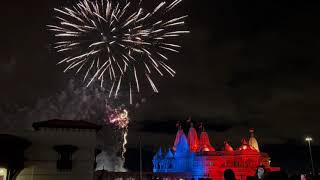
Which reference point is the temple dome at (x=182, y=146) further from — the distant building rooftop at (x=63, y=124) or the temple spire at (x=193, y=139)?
the distant building rooftop at (x=63, y=124)

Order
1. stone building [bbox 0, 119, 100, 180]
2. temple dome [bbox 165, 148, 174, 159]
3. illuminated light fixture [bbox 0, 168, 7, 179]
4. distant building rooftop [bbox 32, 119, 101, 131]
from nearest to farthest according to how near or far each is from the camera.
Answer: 1. illuminated light fixture [bbox 0, 168, 7, 179]
2. stone building [bbox 0, 119, 100, 180]
3. distant building rooftop [bbox 32, 119, 101, 131]
4. temple dome [bbox 165, 148, 174, 159]

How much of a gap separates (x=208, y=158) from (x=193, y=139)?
11068mm

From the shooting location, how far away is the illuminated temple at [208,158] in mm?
86438

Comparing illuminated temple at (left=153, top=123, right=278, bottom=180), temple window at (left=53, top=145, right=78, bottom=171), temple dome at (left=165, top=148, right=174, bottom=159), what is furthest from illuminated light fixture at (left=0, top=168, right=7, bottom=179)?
temple dome at (left=165, top=148, right=174, bottom=159)

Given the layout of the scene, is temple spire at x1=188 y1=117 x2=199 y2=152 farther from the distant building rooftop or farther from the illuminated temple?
the distant building rooftop

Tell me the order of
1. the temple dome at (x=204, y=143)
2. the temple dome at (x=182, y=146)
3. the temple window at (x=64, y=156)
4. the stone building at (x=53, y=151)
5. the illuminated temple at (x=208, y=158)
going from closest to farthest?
the stone building at (x=53, y=151) < the temple window at (x=64, y=156) < the illuminated temple at (x=208, y=158) < the temple dome at (x=204, y=143) < the temple dome at (x=182, y=146)

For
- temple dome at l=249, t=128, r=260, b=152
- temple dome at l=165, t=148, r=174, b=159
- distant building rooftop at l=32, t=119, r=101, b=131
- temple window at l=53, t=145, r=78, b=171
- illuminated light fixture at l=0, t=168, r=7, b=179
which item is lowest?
illuminated light fixture at l=0, t=168, r=7, b=179

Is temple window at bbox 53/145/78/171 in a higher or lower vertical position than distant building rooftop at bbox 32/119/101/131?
lower

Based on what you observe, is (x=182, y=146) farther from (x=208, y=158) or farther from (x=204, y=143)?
(x=208, y=158)

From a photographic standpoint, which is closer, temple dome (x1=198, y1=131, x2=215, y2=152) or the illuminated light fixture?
the illuminated light fixture

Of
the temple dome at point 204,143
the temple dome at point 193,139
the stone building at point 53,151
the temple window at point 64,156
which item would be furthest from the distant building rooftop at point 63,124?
the temple dome at point 193,139

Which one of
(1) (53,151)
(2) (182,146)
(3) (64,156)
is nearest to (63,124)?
(1) (53,151)

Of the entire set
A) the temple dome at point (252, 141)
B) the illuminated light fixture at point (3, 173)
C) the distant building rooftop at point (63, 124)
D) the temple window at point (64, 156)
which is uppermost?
the temple dome at point (252, 141)

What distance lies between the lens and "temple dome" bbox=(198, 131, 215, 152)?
93.5 m
